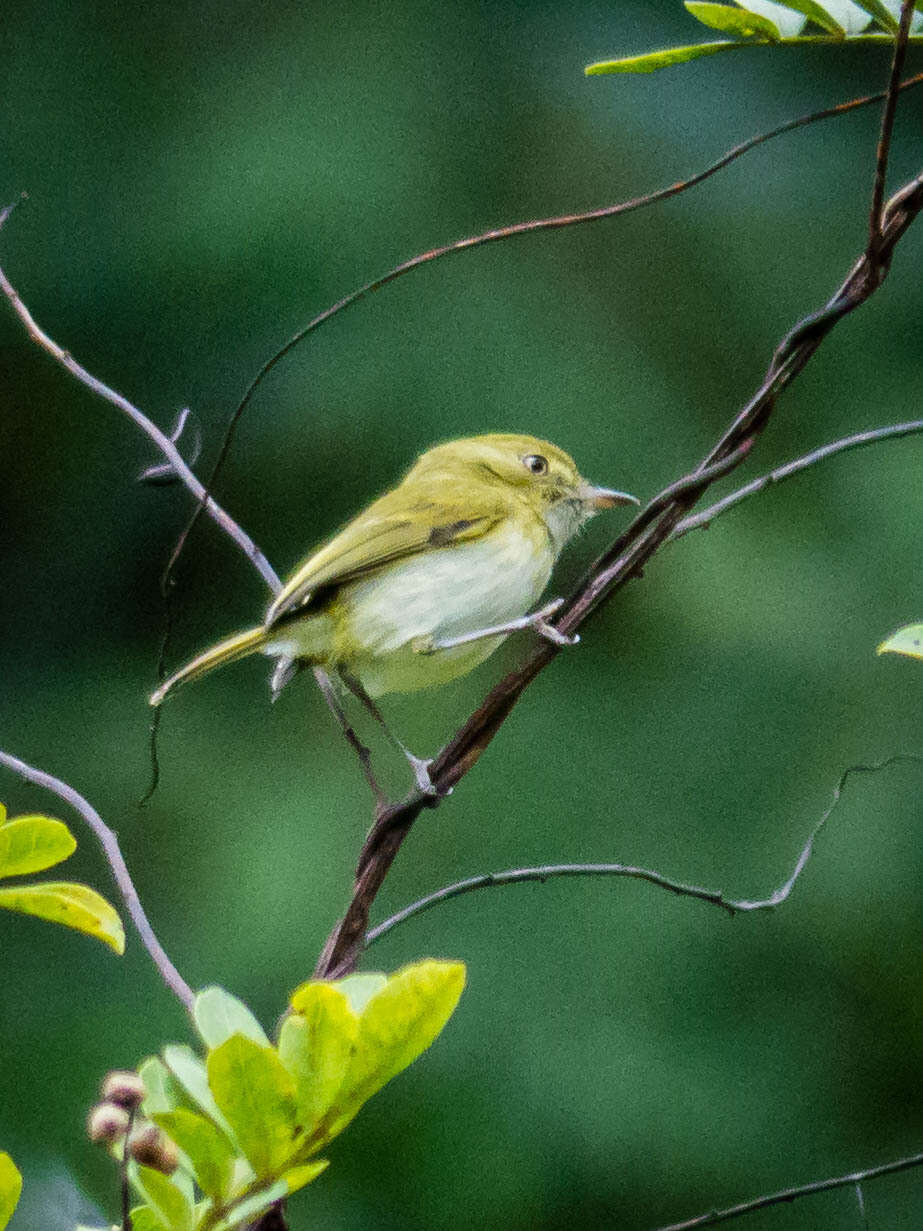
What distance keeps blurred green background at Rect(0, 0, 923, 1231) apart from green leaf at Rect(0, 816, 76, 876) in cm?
201

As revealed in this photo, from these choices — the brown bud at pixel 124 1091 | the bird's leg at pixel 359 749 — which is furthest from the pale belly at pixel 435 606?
the brown bud at pixel 124 1091

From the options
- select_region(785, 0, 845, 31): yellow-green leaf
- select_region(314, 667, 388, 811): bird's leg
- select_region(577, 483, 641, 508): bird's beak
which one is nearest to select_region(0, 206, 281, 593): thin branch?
select_region(314, 667, 388, 811): bird's leg

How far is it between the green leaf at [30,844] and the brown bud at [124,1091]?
11 cm

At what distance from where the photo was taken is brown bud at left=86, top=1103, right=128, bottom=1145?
89 cm

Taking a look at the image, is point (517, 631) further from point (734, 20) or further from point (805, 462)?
point (734, 20)

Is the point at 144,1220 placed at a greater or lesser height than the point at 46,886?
lesser

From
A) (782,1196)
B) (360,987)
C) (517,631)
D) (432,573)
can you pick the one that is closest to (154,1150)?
(360,987)

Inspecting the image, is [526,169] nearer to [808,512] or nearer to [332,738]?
[808,512]

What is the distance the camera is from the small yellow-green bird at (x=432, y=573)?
2.17 metres

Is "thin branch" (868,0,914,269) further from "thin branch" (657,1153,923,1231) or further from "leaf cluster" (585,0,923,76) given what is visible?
"thin branch" (657,1153,923,1231)

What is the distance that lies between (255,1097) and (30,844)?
195 millimetres

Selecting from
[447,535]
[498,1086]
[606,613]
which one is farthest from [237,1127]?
[606,613]

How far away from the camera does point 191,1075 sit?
90 centimetres

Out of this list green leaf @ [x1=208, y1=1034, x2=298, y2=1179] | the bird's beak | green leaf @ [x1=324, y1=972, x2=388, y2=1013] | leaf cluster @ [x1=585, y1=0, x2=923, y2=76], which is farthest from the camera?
the bird's beak
